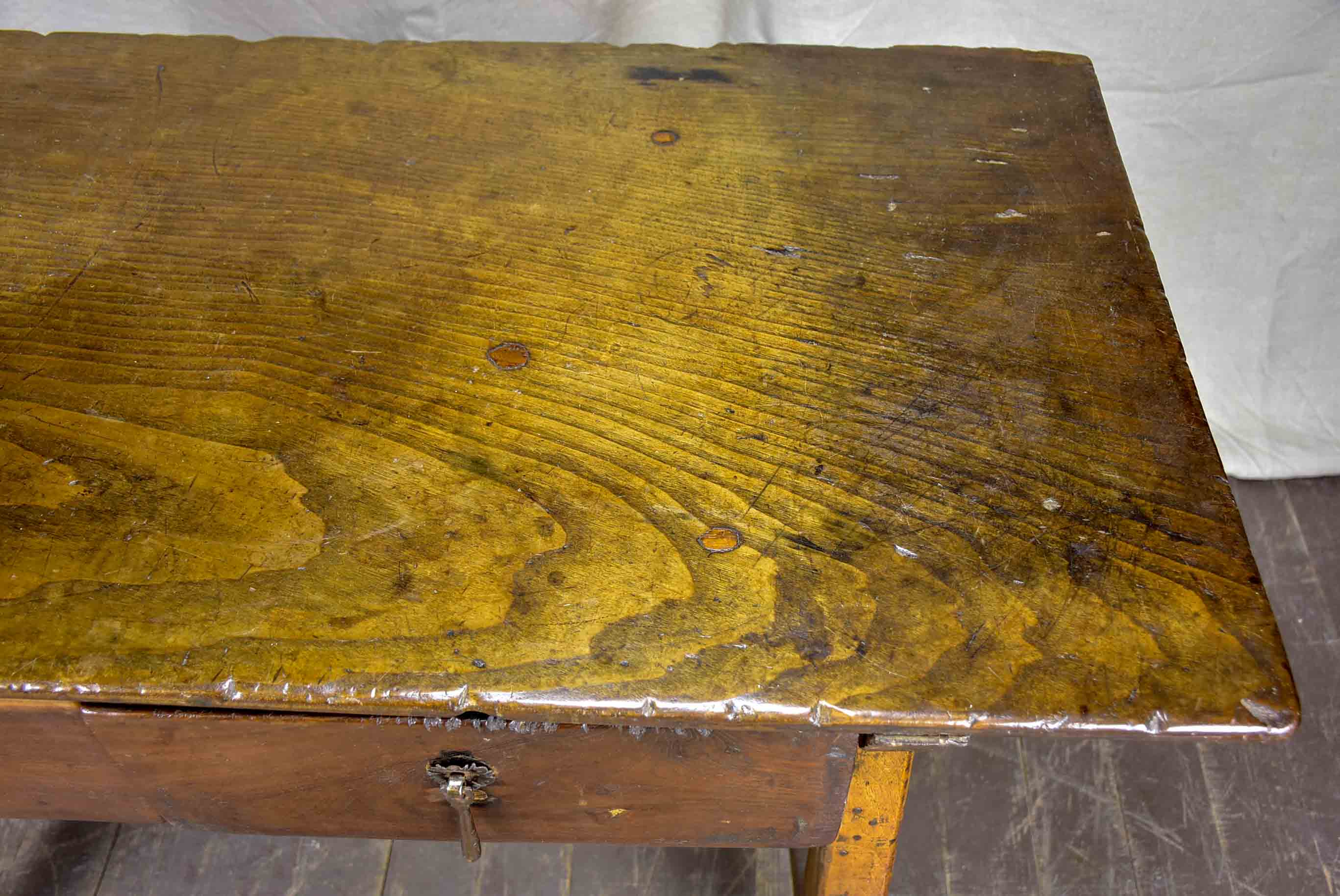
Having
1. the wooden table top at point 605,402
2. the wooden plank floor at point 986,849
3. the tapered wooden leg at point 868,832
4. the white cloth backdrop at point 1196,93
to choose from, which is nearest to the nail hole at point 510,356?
the wooden table top at point 605,402

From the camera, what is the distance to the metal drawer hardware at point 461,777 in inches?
29.6

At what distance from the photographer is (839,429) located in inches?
30.6

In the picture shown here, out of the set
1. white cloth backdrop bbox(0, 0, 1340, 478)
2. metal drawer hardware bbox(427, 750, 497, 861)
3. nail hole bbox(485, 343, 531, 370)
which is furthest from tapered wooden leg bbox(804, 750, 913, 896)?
white cloth backdrop bbox(0, 0, 1340, 478)

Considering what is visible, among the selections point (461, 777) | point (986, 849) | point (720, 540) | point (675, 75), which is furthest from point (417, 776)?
point (986, 849)

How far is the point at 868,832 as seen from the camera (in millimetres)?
841

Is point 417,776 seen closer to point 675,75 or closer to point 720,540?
point 720,540

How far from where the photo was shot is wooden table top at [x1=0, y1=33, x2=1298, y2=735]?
668mm

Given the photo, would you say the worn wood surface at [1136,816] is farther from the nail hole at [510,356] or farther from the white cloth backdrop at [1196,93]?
the nail hole at [510,356]

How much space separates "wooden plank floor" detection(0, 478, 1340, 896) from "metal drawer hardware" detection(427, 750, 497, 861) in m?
0.56

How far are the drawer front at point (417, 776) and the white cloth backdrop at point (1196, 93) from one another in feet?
3.46

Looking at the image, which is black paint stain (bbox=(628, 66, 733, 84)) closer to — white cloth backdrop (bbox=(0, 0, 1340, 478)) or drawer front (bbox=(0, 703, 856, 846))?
white cloth backdrop (bbox=(0, 0, 1340, 478))

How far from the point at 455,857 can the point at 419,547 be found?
0.71 metres

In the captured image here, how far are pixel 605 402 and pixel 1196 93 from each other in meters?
1.14

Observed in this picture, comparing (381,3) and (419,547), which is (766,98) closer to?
(419,547)
